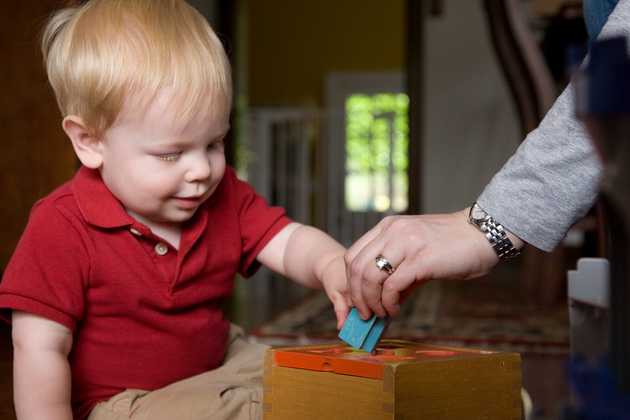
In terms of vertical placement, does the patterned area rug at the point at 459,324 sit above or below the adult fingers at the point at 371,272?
below

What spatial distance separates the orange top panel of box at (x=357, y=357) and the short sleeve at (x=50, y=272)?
0.26 meters

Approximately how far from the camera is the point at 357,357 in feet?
2.89

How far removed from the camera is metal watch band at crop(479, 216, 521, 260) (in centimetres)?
89

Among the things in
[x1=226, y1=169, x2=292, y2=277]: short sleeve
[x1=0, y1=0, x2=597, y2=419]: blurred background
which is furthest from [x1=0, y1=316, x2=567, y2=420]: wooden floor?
[x1=226, y1=169, x2=292, y2=277]: short sleeve

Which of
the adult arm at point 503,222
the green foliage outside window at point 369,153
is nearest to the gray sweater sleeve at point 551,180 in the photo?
the adult arm at point 503,222

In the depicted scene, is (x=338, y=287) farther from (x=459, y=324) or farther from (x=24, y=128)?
(x=459, y=324)

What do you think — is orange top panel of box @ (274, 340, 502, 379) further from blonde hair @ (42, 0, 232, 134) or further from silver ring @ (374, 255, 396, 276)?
blonde hair @ (42, 0, 232, 134)

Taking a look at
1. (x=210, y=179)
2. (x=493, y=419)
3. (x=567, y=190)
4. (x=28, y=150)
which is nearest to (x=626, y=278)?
(x=567, y=190)

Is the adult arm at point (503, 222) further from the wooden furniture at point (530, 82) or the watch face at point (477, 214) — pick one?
the wooden furniture at point (530, 82)

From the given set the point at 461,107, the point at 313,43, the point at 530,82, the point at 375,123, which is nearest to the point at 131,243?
the point at 530,82

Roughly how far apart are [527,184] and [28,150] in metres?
1.02

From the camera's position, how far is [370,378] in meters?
0.84

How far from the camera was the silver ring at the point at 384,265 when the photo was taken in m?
0.88

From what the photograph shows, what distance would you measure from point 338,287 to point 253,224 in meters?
0.19
